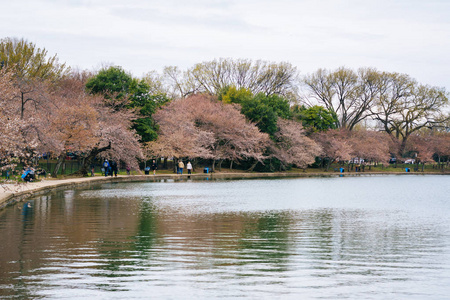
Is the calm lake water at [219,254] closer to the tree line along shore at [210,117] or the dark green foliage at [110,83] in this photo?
the tree line along shore at [210,117]

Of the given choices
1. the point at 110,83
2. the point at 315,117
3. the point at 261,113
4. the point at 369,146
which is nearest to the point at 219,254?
the point at 110,83

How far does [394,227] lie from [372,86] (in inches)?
2625

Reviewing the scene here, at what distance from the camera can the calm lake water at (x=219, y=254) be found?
7.54 meters

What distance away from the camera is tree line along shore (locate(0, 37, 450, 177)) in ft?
123

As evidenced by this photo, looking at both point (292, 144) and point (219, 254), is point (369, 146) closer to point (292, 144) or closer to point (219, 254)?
point (292, 144)

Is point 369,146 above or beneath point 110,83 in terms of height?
beneath

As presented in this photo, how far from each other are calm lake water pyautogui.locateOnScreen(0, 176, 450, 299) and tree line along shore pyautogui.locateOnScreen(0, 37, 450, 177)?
38.2ft

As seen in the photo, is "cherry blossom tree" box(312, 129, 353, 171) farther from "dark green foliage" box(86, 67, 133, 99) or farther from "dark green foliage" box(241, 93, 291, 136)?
"dark green foliage" box(86, 67, 133, 99)

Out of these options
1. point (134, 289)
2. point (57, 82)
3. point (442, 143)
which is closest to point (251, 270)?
point (134, 289)

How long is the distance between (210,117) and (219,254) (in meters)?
49.8

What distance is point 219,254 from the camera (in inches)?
411

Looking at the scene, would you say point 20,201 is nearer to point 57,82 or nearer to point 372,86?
point 57,82

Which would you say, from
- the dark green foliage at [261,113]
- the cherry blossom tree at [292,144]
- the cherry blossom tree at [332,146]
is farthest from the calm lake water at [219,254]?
the cherry blossom tree at [332,146]

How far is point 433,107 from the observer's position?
267ft
